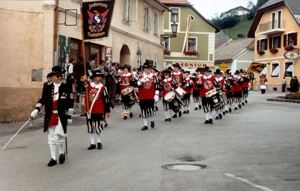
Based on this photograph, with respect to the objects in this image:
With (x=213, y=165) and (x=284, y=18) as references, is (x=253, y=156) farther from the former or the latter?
(x=284, y=18)

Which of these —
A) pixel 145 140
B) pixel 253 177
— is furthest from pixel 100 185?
pixel 145 140

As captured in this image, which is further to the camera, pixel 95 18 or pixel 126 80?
pixel 126 80

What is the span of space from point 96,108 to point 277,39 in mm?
54484

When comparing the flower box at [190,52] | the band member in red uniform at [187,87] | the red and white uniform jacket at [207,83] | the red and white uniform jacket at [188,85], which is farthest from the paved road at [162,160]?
the flower box at [190,52]

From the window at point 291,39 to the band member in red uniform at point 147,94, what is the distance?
44654 mm

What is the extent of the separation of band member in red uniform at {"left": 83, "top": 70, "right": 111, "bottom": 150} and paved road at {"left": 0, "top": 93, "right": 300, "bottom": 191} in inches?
14.8

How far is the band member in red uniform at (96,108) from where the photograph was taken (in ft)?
43.9

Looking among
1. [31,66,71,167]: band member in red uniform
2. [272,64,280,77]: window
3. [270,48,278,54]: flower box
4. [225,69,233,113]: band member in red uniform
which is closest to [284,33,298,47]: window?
[270,48,278,54]: flower box

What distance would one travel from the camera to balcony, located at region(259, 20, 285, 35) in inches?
2506

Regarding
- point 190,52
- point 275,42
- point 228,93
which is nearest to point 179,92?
point 228,93

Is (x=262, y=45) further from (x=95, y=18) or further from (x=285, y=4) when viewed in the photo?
(x=95, y=18)

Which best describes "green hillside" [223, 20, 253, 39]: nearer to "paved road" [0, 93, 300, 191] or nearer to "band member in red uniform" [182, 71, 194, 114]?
"band member in red uniform" [182, 71, 194, 114]

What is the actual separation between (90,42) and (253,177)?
17454 millimetres

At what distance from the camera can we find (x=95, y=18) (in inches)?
832
